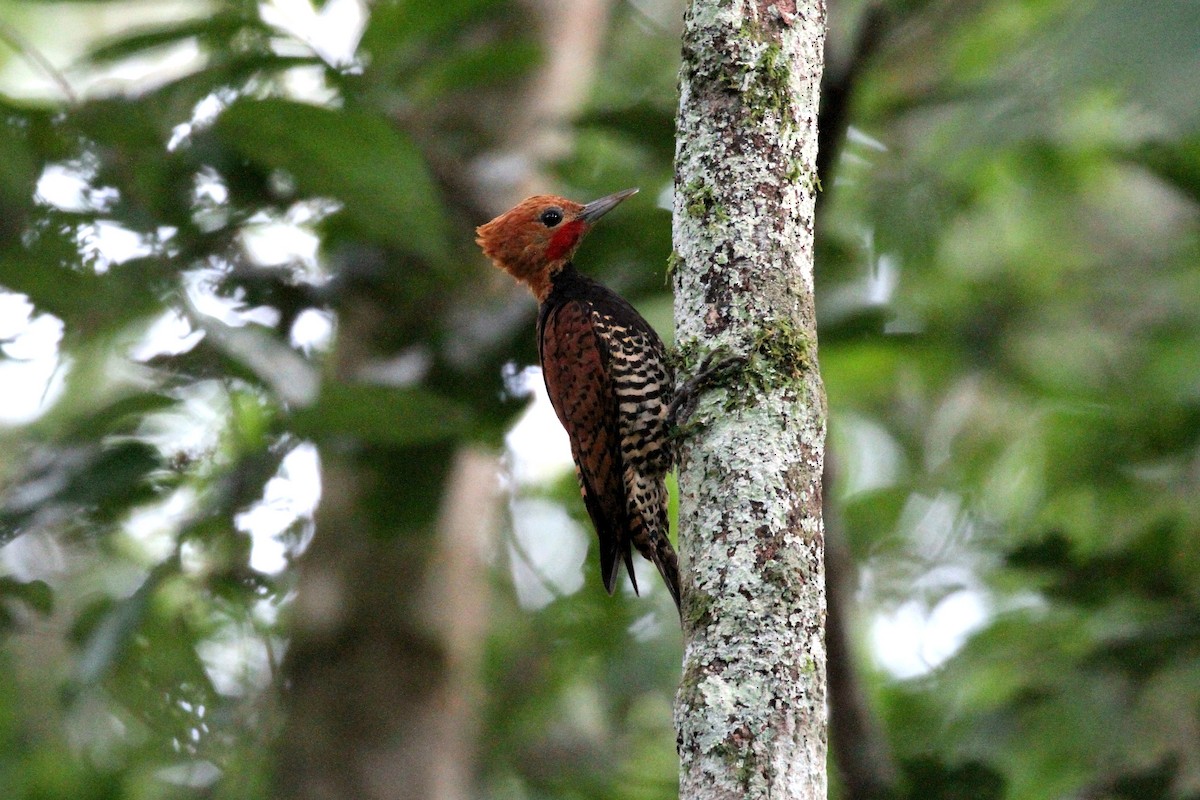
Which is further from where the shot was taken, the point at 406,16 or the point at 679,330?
the point at 406,16

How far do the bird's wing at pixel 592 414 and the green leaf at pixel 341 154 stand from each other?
834mm

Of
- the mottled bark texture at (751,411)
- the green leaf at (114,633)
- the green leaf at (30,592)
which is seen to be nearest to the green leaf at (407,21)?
the mottled bark texture at (751,411)

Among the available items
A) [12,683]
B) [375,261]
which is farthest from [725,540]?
[12,683]

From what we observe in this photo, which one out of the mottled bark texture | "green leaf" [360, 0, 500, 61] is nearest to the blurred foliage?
"green leaf" [360, 0, 500, 61]

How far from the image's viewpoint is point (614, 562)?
4.26m

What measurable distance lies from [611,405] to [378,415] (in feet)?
3.43

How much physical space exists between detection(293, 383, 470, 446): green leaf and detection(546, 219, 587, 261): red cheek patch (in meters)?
1.23

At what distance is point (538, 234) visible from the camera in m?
4.55

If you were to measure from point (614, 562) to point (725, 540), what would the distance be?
83.3 inches

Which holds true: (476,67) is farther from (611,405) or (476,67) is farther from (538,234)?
(611,405)

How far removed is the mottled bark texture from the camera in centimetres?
203

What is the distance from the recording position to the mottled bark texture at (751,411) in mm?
2027

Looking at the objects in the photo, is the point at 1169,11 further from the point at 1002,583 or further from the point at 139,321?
the point at 1002,583

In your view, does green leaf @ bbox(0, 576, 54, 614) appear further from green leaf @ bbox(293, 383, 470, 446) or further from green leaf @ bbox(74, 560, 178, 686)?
green leaf @ bbox(293, 383, 470, 446)
